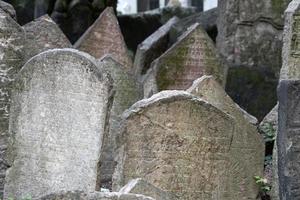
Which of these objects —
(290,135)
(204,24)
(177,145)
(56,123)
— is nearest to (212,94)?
(177,145)

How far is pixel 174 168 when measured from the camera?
7.18 meters

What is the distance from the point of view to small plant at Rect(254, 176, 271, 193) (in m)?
7.82

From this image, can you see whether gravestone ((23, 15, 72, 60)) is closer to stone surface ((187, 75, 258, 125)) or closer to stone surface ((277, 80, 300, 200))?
Answer: stone surface ((187, 75, 258, 125))

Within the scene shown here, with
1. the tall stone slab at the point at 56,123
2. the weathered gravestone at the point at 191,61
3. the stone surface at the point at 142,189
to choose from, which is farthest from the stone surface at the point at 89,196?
the weathered gravestone at the point at 191,61

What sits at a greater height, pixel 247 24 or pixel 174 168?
pixel 247 24

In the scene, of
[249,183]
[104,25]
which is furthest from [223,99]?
[104,25]

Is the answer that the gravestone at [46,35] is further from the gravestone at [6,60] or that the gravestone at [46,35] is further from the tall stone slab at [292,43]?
the tall stone slab at [292,43]

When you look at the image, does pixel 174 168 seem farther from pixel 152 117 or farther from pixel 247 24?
pixel 247 24

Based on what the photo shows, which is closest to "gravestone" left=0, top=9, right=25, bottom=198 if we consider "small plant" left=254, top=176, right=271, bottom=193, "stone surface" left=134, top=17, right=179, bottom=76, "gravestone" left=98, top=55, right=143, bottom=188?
"gravestone" left=98, top=55, right=143, bottom=188

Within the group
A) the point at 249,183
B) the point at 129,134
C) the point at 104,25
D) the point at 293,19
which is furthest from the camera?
the point at 104,25

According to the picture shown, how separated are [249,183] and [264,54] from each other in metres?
4.20

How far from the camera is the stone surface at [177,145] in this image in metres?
7.07

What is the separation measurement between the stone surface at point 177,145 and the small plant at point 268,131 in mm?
1653

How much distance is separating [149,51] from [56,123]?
202 inches
